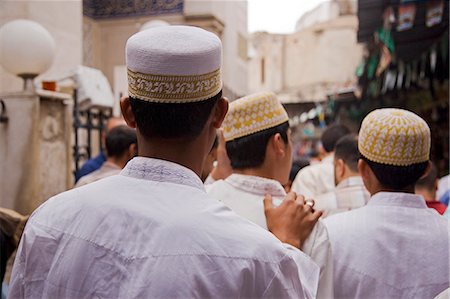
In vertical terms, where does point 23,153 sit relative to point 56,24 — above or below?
below

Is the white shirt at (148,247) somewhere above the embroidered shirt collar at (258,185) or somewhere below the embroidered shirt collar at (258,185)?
above

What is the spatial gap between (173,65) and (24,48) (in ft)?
10.5

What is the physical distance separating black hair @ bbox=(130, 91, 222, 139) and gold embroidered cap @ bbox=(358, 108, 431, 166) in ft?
3.07

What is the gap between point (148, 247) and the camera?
94 cm

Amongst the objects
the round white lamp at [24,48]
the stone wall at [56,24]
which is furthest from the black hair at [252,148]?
the stone wall at [56,24]

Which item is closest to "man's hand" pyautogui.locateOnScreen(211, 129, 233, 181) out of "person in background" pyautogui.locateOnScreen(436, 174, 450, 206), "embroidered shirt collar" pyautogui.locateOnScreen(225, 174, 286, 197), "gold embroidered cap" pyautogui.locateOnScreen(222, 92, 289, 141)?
"gold embroidered cap" pyautogui.locateOnScreen(222, 92, 289, 141)

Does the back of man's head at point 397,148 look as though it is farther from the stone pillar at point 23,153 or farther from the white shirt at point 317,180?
the stone pillar at point 23,153

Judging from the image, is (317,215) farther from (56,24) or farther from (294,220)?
(56,24)

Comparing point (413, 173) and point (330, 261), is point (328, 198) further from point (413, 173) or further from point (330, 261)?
point (330, 261)

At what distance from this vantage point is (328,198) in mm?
2717

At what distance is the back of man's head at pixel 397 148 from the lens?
1771 millimetres

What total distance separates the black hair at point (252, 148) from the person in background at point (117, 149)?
1462 millimetres

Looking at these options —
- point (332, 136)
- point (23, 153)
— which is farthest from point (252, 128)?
point (332, 136)

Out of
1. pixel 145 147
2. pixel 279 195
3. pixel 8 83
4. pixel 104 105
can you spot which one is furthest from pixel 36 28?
pixel 145 147
